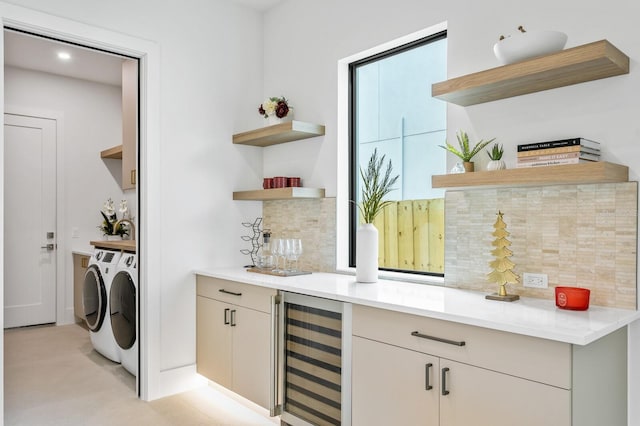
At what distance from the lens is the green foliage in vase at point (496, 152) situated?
223cm

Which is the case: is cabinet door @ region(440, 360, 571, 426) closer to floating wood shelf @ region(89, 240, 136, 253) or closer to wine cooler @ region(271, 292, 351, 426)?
wine cooler @ region(271, 292, 351, 426)

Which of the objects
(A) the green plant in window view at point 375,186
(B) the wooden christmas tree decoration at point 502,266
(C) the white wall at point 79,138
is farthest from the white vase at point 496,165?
(C) the white wall at point 79,138

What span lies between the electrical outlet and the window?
58 centimetres

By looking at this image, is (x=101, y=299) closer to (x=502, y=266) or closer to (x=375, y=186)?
(x=375, y=186)

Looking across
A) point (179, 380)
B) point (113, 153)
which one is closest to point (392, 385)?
point (179, 380)

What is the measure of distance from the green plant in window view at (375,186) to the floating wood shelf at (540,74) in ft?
2.25

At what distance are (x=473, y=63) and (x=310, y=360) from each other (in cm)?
176

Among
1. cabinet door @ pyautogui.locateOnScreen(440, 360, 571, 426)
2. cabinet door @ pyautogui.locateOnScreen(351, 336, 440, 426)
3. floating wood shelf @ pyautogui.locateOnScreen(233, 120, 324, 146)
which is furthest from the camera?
floating wood shelf @ pyautogui.locateOnScreen(233, 120, 324, 146)

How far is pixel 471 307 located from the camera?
1892 mm

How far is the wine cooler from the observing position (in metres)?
2.25

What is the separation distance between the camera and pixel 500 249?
2.08 m

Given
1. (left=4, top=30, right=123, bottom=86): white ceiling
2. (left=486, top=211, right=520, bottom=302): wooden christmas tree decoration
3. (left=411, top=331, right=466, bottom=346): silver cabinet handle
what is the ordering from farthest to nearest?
(left=4, top=30, right=123, bottom=86): white ceiling → (left=486, top=211, right=520, bottom=302): wooden christmas tree decoration → (left=411, top=331, right=466, bottom=346): silver cabinet handle

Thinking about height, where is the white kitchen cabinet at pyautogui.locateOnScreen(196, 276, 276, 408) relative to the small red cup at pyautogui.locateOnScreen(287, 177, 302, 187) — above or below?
below

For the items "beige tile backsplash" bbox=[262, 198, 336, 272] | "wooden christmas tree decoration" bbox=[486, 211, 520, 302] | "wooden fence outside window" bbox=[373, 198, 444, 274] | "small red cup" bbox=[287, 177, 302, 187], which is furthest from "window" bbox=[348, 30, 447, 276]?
"wooden christmas tree decoration" bbox=[486, 211, 520, 302]
